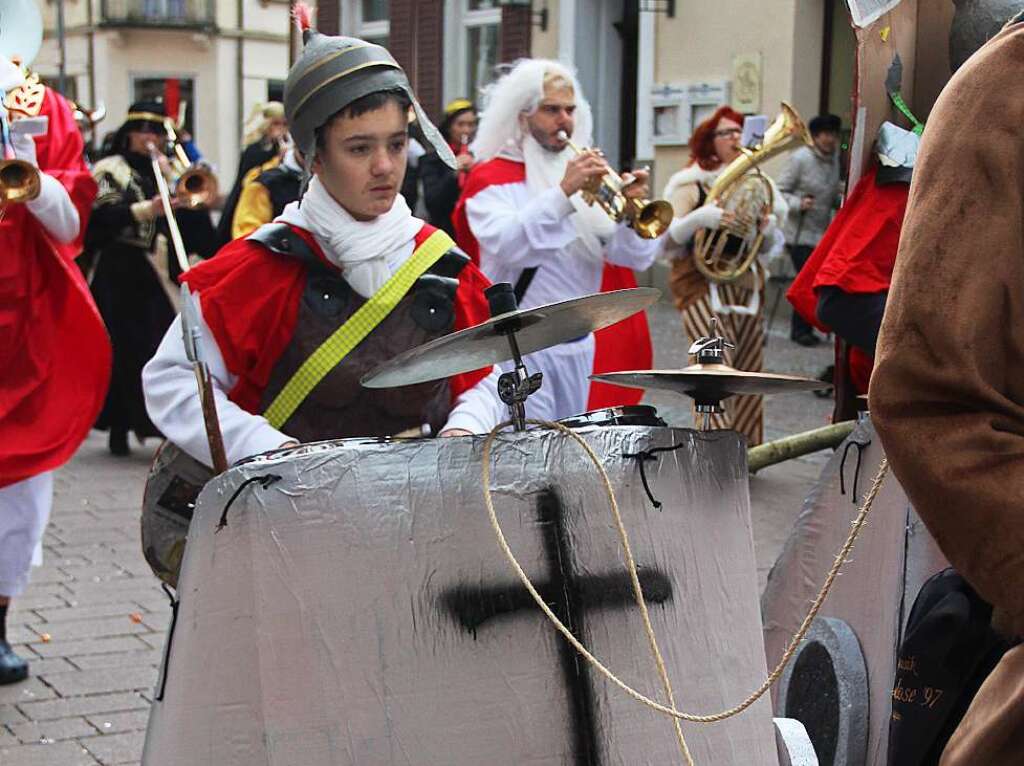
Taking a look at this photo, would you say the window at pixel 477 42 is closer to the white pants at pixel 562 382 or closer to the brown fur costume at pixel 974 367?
the white pants at pixel 562 382

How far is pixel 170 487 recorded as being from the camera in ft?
10.2

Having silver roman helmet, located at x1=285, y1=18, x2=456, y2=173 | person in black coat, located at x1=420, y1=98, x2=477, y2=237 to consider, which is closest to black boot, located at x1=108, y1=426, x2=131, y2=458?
person in black coat, located at x1=420, y1=98, x2=477, y2=237

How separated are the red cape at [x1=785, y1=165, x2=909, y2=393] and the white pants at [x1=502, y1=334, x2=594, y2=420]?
5.45 ft

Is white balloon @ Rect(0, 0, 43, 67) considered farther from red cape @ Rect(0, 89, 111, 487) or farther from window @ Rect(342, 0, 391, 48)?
window @ Rect(342, 0, 391, 48)

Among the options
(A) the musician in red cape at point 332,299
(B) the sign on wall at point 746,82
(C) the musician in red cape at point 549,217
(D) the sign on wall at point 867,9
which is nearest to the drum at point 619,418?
(A) the musician in red cape at point 332,299

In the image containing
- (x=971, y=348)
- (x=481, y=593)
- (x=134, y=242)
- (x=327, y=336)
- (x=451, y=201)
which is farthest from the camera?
(x=451, y=201)

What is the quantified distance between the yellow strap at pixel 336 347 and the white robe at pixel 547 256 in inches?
90.7

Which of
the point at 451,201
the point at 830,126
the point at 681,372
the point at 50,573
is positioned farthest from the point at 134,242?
the point at 681,372

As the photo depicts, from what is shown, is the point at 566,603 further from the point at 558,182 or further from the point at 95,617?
the point at 558,182

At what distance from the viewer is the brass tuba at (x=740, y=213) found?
826cm

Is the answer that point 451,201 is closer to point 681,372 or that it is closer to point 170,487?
point 170,487

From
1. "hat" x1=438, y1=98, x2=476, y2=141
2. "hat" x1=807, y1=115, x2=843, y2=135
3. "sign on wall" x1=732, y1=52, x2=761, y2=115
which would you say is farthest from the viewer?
"sign on wall" x1=732, y1=52, x2=761, y2=115

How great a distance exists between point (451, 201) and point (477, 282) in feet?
24.7

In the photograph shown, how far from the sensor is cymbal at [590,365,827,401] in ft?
7.60
